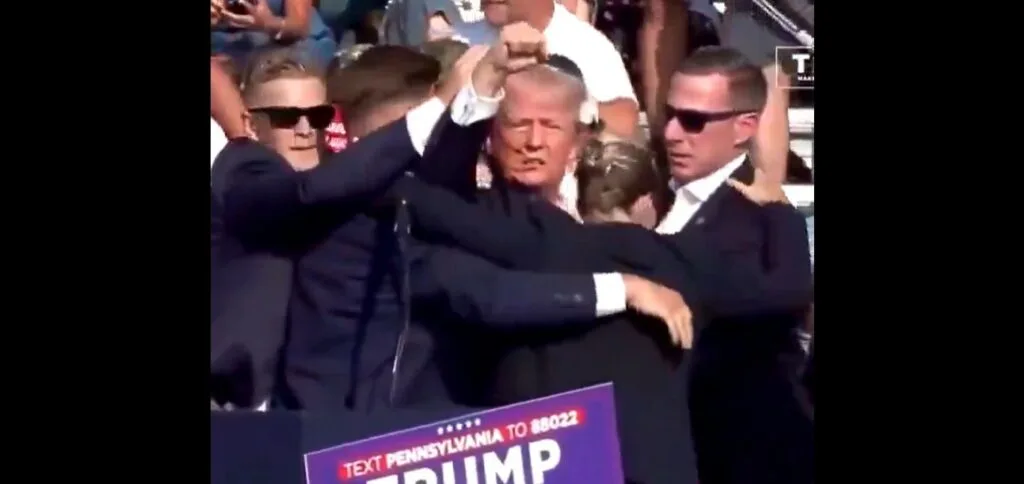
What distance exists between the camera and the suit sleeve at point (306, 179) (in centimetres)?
338

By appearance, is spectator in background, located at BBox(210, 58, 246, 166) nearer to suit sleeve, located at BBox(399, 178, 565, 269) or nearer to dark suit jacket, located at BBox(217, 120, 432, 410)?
dark suit jacket, located at BBox(217, 120, 432, 410)

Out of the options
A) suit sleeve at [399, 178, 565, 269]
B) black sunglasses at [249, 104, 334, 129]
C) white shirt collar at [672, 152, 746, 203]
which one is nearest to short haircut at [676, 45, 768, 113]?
white shirt collar at [672, 152, 746, 203]

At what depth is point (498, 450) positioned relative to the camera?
11.2ft

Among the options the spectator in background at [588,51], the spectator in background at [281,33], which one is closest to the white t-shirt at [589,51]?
the spectator in background at [588,51]

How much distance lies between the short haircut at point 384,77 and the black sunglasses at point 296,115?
34 millimetres

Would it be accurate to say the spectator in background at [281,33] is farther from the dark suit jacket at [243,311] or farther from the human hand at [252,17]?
the dark suit jacket at [243,311]

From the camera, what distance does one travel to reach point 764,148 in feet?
11.3

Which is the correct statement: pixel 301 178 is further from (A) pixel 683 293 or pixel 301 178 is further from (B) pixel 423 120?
(A) pixel 683 293

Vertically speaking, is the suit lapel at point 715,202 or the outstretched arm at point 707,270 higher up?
the suit lapel at point 715,202

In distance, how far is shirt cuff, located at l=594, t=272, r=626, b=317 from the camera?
3.39 m

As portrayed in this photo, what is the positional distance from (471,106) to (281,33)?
0.43 metres
